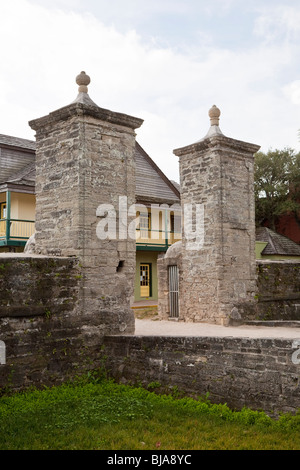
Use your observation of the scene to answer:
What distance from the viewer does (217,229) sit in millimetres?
10867

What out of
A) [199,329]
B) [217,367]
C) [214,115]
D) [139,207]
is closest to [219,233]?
[199,329]

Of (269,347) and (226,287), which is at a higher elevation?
(226,287)

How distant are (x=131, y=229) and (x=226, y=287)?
308 cm

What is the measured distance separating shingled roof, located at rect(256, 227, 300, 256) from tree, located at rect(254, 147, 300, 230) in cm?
321

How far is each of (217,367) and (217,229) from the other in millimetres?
4422

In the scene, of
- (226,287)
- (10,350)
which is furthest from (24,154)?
(10,350)

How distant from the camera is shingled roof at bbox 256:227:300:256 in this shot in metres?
22.9

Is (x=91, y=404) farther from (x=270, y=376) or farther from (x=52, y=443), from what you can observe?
(x=270, y=376)

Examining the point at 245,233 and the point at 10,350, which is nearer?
the point at 10,350

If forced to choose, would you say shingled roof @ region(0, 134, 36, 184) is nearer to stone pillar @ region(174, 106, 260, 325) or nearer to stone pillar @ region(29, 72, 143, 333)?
stone pillar @ region(174, 106, 260, 325)

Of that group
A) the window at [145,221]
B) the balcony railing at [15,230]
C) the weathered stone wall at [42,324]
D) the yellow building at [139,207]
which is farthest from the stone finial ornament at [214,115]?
the window at [145,221]

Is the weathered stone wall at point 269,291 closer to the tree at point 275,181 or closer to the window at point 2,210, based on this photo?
the window at point 2,210

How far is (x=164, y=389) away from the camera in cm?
752

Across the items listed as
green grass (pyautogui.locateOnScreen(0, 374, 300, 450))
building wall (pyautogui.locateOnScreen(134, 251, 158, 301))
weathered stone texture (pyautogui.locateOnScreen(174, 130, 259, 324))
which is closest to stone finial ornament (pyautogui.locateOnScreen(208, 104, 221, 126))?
weathered stone texture (pyautogui.locateOnScreen(174, 130, 259, 324))
